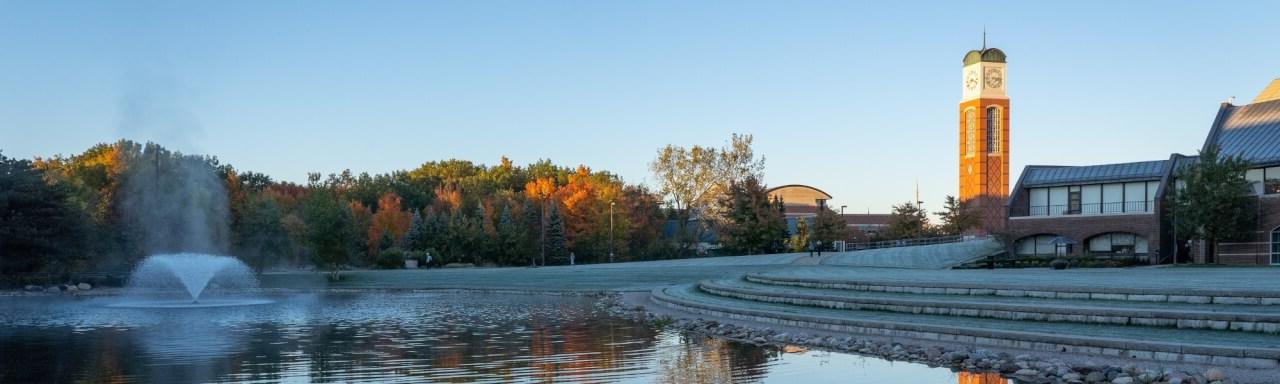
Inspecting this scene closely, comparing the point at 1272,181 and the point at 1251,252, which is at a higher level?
the point at 1272,181

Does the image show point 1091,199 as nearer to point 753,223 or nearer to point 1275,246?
point 1275,246

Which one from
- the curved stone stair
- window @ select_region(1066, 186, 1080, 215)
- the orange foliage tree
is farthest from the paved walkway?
the orange foliage tree

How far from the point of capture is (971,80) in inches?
3019

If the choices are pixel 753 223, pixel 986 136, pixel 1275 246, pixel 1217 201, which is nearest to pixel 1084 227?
pixel 1217 201

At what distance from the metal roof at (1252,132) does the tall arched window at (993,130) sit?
22.2 metres

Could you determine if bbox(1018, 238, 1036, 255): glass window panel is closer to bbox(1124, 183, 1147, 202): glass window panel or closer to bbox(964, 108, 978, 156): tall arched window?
bbox(1124, 183, 1147, 202): glass window panel

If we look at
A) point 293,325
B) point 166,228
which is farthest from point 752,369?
point 166,228

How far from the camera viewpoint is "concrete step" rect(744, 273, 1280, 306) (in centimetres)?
1639

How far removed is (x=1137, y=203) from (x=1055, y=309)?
40547 millimetres

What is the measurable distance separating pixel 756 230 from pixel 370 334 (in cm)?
4479

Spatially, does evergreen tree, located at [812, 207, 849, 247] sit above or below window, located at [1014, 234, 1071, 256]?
above

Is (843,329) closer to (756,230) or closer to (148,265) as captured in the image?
(148,265)

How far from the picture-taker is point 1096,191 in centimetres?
5491

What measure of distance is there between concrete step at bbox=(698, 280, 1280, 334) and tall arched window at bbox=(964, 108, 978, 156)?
54426 millimetres
